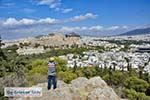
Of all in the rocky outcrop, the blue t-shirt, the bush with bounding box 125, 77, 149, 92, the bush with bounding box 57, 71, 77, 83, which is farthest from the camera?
the bush with bounding box 125, 77, 149, 92

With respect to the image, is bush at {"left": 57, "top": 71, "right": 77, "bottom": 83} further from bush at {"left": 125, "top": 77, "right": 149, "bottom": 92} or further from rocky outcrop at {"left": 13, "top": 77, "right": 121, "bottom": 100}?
rocky outcrop at {"left": 13, "top": 77, "right": 121, "bottom": 100}

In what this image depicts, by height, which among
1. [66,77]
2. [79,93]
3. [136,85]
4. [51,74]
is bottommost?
[136,85]

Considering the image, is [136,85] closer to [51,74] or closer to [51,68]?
[51,74]

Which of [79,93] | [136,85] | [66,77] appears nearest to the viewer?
[79,93]

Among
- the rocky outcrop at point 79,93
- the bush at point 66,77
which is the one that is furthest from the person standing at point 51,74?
the bush at point 66,77

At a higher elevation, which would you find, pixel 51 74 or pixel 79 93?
pixel 51 74

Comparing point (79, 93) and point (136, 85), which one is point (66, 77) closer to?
point (136, 85)

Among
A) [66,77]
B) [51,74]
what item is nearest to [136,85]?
[66,77]

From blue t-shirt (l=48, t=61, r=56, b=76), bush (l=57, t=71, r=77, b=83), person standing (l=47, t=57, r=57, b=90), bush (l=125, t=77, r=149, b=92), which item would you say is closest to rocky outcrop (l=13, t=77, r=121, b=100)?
person standing (l=47, t=57, r=57, b=90)

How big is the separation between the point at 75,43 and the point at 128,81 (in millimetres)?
100299

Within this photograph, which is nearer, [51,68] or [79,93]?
[79,93]

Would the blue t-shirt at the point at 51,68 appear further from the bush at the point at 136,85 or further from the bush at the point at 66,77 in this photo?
the bush at the point at 136,85

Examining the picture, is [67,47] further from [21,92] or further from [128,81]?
[21,92]

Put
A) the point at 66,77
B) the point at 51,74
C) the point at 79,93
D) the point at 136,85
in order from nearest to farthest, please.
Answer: the point at 79,93
the point at 51,74
the point at 66,77
the point at 136,85
